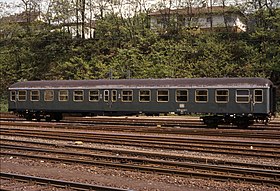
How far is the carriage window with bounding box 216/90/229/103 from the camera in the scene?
26.1 metres

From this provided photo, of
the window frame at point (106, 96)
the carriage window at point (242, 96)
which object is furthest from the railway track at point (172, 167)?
the window frame at point (106, 96)

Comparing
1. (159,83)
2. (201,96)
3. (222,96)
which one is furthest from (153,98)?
(222,96)

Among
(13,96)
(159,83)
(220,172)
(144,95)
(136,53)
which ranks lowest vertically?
(220,172)

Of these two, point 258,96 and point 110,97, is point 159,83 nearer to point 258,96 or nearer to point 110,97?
point 110,97

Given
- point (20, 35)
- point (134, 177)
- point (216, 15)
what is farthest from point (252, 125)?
point (20, 35)

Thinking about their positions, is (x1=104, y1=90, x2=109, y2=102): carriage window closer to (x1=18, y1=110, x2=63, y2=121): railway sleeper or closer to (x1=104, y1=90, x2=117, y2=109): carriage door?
(x1=104, y1=90, x2=117, y2=109): carriage door

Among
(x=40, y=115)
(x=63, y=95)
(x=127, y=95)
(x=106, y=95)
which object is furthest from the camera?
(x=40, y=115)

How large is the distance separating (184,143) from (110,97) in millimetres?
11913

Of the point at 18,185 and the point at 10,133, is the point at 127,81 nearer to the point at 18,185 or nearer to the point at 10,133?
the point at 10,133

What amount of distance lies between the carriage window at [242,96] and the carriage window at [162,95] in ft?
14.3

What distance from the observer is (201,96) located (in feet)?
87.9

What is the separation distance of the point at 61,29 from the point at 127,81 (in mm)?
30306

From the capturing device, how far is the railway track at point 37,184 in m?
11.2

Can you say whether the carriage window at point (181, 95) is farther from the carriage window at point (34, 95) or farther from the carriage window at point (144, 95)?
the carriage window at point (34, 95)
